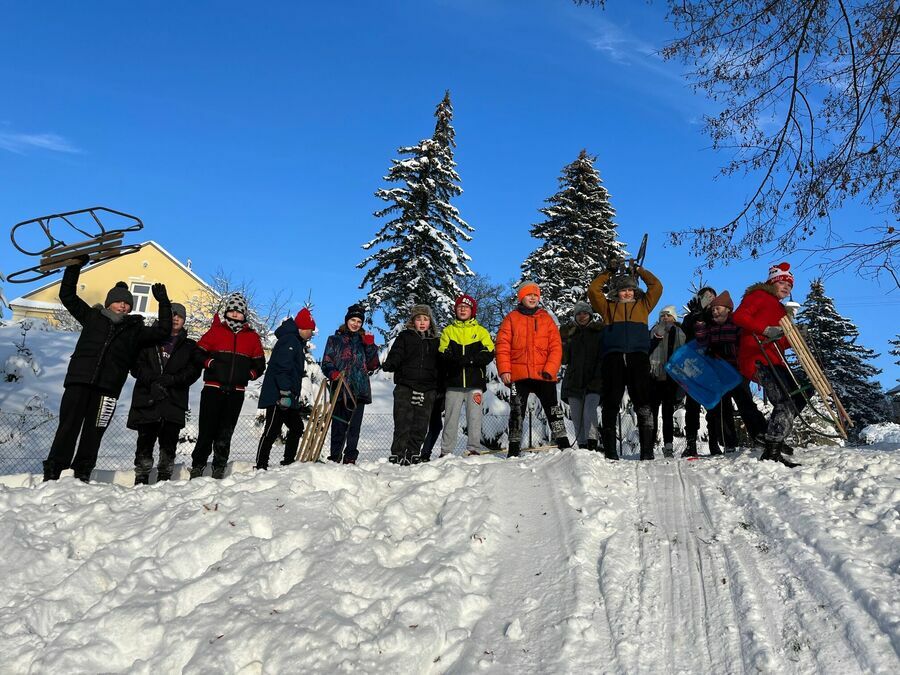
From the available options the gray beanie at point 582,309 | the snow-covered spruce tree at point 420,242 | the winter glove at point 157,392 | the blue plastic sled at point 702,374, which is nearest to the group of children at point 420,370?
the winter glove at point 157,392

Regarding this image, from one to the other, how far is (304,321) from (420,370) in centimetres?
152

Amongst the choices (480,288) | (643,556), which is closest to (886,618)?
(643,556)

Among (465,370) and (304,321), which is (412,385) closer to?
(465,370)

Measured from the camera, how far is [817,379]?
5711 millimetres

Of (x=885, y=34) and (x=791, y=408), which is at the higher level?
(x=885, y=34)

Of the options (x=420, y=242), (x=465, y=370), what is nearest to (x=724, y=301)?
(x=465, y=370)

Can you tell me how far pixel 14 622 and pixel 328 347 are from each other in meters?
4.28

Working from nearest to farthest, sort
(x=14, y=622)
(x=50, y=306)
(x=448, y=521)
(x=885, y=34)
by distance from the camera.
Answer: (x=14, y=622)
(x=448, y=521)
(x=885, y=34)
(x=50, y=306)

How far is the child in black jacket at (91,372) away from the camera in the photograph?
5.41 m

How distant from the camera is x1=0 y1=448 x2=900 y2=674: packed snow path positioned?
9.50 feet

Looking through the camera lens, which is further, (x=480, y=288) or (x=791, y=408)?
(x=480, y=288)

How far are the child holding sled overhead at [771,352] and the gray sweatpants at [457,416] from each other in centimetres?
279

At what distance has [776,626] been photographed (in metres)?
3.03

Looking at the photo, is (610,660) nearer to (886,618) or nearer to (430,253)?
(886,618)
